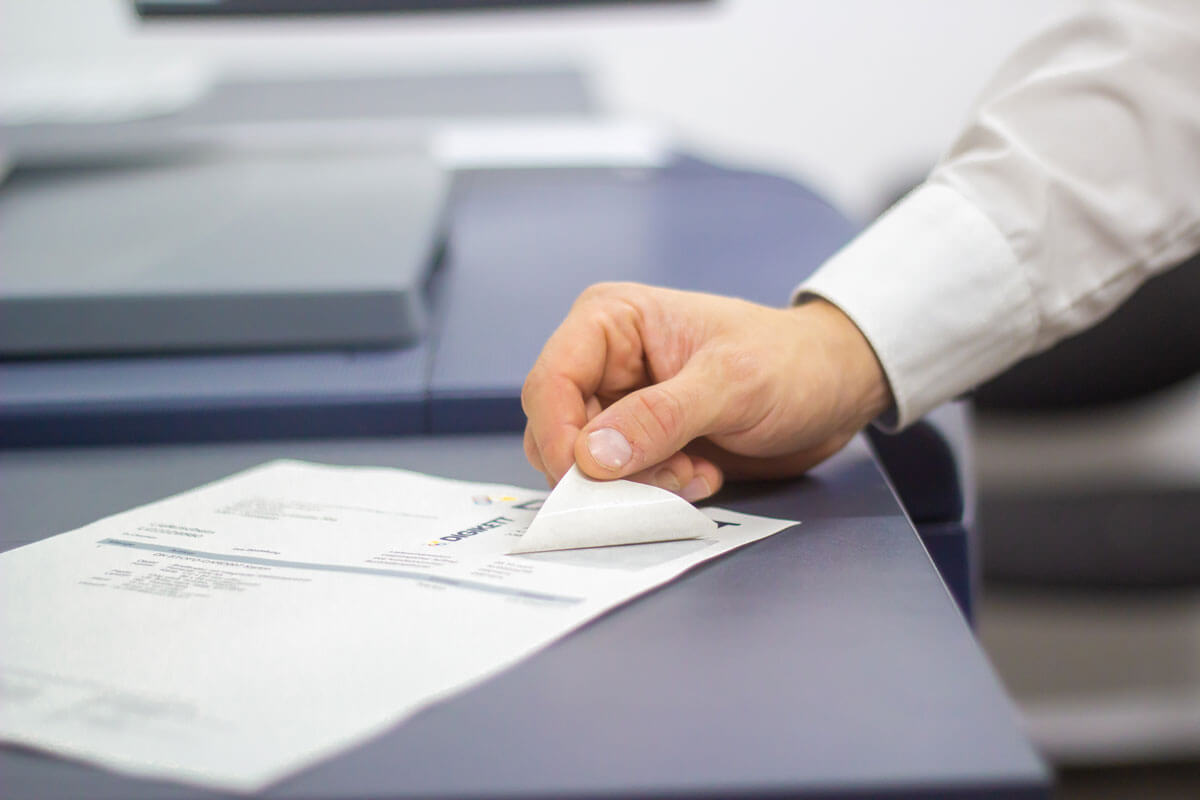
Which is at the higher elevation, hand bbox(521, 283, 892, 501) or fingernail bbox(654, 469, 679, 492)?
hand bbox(521, 283, 892, 501)

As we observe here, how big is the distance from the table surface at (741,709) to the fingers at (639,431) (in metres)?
0.05

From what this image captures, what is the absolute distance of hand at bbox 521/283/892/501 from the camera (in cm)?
41

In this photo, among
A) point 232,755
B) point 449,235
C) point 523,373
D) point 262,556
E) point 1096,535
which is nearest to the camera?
point 232,755

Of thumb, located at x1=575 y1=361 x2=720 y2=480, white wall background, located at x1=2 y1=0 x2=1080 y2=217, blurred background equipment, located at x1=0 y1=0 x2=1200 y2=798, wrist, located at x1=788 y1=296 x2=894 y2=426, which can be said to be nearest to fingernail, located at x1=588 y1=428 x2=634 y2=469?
thumb, located at x1=575 y1=361 x2=720 y2=480

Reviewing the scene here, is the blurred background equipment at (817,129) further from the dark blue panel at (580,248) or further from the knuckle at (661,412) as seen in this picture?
the knuckle at (661,412)

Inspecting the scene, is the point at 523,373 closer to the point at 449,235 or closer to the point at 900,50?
the point at 449,235

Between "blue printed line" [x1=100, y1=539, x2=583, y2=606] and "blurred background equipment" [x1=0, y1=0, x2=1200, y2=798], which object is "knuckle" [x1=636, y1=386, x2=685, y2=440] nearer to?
"blue printed line" [x1=100, y1=539, x2=583, y2=606]

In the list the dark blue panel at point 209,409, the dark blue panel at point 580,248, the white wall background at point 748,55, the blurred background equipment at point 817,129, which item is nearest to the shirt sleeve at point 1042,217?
the dark blue panel at point 580,248

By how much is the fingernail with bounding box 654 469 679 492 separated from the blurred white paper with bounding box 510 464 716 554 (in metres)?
0.03

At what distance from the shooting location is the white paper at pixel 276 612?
0.28m

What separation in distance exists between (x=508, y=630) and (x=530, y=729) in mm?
51

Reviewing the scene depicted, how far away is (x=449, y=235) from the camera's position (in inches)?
31.4

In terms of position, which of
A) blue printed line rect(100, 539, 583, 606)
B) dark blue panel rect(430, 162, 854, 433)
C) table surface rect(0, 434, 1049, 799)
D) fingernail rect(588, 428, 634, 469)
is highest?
dark blue panel rect(430, 162, 854, 433)

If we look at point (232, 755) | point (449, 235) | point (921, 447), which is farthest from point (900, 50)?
point (232, 755)
